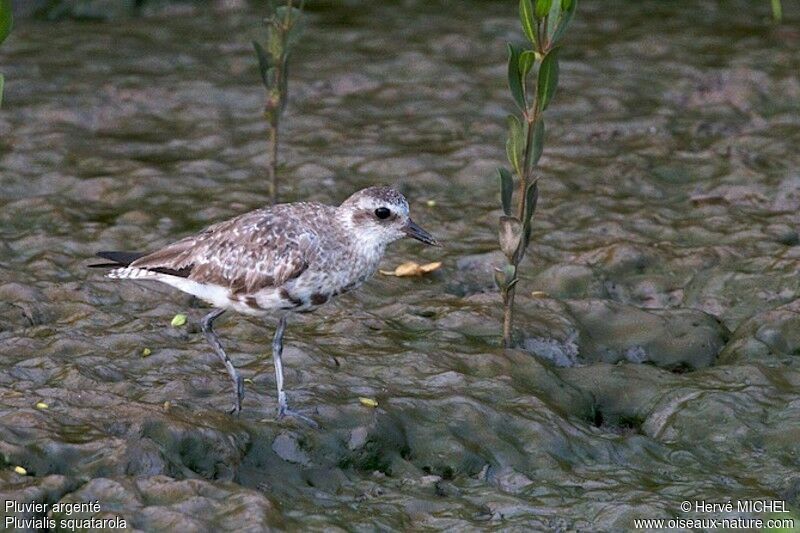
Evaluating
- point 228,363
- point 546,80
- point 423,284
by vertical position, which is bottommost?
point 423,284

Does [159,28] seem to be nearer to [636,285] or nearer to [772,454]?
[636,285]

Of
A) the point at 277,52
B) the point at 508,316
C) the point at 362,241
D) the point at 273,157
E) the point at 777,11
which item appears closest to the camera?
the point at 362,241

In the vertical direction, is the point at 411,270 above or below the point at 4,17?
below

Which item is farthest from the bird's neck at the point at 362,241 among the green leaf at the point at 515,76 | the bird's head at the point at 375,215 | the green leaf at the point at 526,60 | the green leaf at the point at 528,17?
the green leaf at the point at 528,17

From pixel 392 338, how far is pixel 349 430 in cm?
133

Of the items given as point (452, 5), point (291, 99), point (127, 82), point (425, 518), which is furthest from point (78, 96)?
point (425, 518)

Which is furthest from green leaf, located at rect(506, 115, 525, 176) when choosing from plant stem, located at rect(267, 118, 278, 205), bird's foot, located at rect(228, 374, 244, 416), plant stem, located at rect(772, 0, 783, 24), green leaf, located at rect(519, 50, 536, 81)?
plant stem, located at rect(772, 0, 783, 24)

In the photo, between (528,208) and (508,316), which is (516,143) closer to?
(528,208)

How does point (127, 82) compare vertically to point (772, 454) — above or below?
above

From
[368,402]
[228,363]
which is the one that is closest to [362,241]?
[368,402]

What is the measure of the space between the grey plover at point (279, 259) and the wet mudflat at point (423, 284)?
0.48m

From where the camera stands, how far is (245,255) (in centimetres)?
737

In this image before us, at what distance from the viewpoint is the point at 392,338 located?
27.1ft

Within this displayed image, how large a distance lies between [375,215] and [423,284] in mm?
1800
